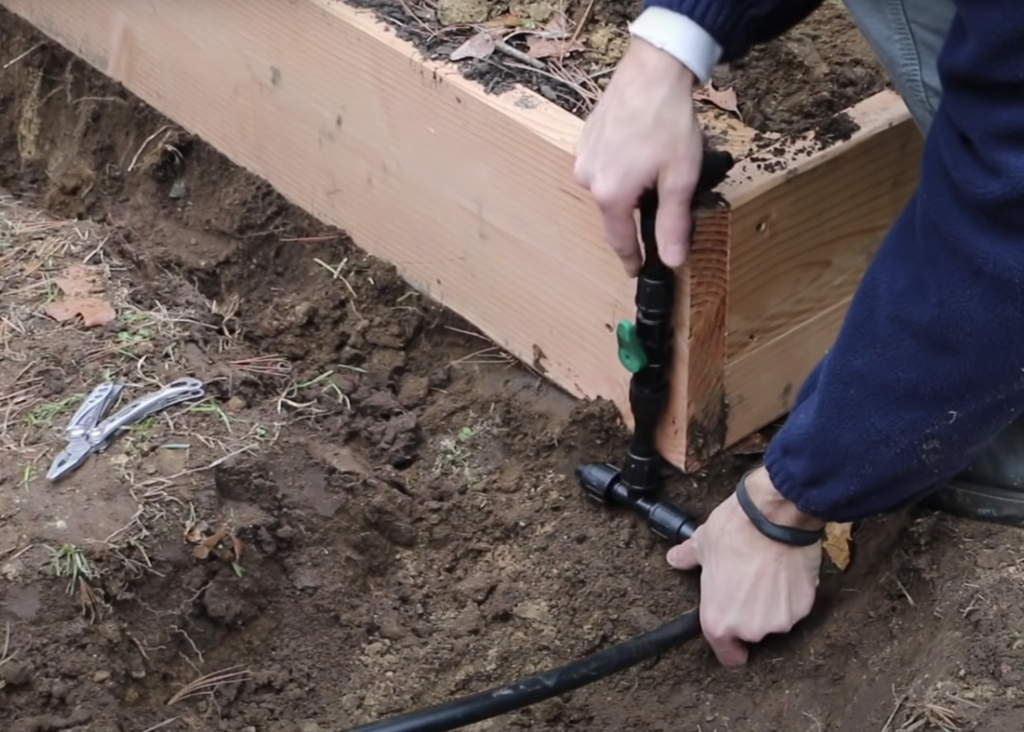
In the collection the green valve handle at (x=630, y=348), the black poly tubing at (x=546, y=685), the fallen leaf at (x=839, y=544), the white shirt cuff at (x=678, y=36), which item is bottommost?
the black poly tubing at (x=546, y=685)

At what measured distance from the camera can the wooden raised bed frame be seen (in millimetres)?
1965

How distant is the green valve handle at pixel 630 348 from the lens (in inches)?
76.4

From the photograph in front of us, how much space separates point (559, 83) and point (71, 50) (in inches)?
58.1

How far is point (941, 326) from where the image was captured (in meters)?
1.37

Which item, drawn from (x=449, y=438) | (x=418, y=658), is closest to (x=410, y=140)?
(x=449, y=438)

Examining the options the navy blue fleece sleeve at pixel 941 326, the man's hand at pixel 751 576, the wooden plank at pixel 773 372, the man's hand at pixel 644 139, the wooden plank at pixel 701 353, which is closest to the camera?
the navy blue fleece sleeve at pixel 941 326

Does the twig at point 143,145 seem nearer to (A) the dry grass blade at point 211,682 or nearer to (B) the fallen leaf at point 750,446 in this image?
(A) the dry grass blade at point 211,682

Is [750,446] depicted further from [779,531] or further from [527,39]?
[527,39]

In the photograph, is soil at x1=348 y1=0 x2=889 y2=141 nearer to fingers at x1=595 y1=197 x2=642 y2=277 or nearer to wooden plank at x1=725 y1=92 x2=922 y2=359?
wooden plank at x1=725 y1=92 x2=922 y2=359

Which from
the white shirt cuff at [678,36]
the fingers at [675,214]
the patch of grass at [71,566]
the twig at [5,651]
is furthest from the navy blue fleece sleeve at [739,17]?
the twig at [5,651]

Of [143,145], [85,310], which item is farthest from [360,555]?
[143,145]

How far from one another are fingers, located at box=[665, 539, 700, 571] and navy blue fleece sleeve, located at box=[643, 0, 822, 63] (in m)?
0.71

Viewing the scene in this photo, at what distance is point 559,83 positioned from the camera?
2.16m

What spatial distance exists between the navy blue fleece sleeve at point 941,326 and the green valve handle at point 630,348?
0.37m
